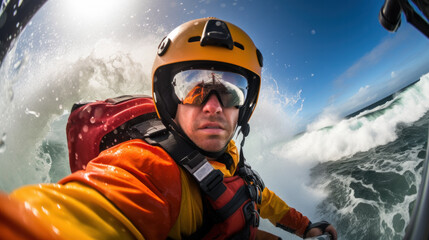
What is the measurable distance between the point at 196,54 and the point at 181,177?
102 cm

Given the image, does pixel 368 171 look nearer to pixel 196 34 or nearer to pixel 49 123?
pixel 196 34

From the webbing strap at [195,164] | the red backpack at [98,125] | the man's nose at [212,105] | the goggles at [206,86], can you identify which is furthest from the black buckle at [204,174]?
the red backpack at [98,125]

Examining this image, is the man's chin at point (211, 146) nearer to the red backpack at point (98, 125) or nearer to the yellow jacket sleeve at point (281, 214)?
the red backpack at point (98, 125)

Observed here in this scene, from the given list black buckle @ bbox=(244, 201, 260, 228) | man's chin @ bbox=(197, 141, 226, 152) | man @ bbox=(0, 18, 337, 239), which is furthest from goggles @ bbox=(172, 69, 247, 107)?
black buckle @ bbox=(244, 201, 260, 228)

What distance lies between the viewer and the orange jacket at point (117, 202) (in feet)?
1.46

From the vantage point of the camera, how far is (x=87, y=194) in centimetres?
60

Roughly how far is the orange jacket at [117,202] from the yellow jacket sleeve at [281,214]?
1.27 m

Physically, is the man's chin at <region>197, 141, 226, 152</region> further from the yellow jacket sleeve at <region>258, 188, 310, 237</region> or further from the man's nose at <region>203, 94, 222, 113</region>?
the yellow jacket sleeve at <region>258, 188, 310, 237</region>

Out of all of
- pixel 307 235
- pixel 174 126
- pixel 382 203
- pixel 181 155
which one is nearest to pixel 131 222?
pixel 181 155

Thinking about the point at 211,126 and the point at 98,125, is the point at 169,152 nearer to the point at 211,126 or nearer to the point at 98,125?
the point at 211,126

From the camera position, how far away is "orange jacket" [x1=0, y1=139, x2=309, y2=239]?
45cm

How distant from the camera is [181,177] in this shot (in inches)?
40.1

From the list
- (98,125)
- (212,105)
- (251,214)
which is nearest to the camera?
(251,214)

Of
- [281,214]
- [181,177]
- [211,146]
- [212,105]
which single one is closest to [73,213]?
[181,177]
